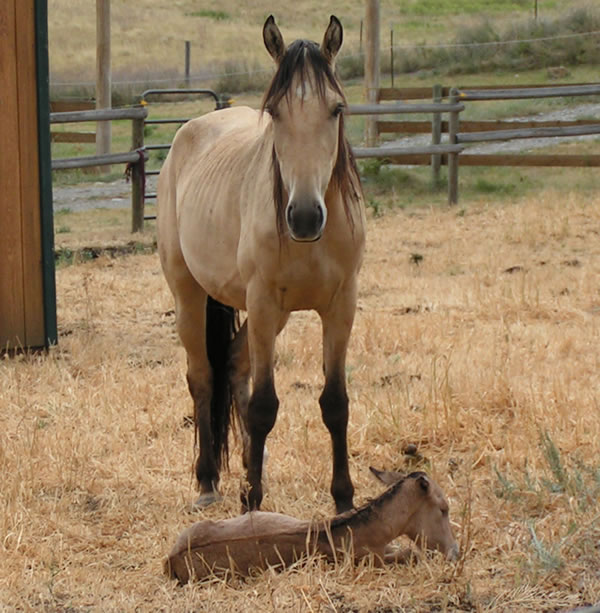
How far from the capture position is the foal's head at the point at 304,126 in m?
3.90

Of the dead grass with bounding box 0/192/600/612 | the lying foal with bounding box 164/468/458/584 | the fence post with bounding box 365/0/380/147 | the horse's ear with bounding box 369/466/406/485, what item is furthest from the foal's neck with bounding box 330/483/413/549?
the fence post with bounding box 365/0/380/147

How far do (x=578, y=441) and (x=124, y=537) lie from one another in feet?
7.20

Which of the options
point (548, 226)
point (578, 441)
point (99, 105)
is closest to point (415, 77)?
point (99, 105)

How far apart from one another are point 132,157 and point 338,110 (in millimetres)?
8694

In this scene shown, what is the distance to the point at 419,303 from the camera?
27.6 ft

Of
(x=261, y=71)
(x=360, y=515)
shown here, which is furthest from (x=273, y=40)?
(x=261, y=71)

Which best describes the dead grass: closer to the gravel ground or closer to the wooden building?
the wooden building

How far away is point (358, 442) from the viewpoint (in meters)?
5.36

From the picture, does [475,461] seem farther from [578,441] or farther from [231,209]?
[231,209]

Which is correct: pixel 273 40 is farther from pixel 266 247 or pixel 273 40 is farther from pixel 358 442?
pixel 358 442

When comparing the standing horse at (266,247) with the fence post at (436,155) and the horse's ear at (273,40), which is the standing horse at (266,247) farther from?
the fence post at (436,155)

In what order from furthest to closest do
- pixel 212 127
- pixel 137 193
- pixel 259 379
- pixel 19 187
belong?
pixel 137 193, pixel 19 187, pixel 212 127, pixel 259 379

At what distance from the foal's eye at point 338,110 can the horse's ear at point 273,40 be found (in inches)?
12.6

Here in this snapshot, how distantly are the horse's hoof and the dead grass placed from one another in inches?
2.2
